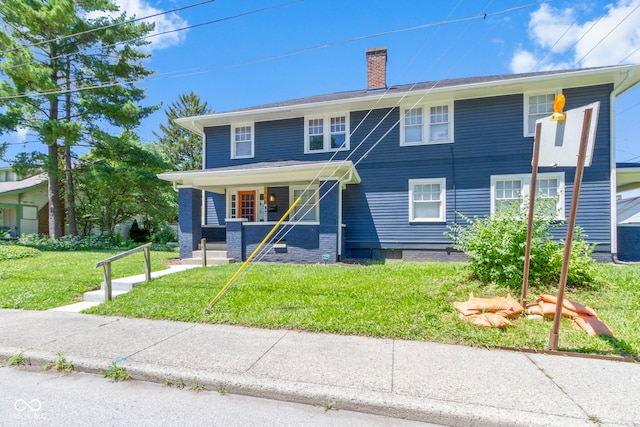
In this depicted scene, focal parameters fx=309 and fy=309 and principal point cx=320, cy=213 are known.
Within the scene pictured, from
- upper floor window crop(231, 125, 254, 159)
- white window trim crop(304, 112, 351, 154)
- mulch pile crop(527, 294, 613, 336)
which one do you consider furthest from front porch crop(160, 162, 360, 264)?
mulch pile crop(527, 294, 613, 336)

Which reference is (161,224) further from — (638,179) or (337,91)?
(638,179)

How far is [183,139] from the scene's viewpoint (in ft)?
108

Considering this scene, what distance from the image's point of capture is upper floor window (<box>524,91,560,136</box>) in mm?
10023

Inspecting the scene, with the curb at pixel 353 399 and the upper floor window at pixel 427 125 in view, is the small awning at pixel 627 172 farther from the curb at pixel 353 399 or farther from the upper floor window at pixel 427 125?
the curb at pixel 353 399

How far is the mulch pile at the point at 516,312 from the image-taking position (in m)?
3.96

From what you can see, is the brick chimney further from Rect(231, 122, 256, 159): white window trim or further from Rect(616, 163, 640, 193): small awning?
Rect(616, 163, 640, 193): small awning

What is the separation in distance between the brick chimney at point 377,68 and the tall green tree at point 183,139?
79.8 ft

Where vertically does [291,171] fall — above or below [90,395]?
above

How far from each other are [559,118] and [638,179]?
35.1 ft

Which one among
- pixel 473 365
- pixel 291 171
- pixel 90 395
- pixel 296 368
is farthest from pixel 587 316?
pixel 291 171

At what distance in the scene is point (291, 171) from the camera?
9438 millimetres

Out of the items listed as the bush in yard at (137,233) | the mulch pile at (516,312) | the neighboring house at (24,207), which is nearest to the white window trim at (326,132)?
the mulch pile at (516,312)

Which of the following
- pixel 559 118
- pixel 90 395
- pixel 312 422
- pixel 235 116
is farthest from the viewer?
pixel 235 116

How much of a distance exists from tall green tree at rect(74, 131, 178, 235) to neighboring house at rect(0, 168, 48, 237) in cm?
285
